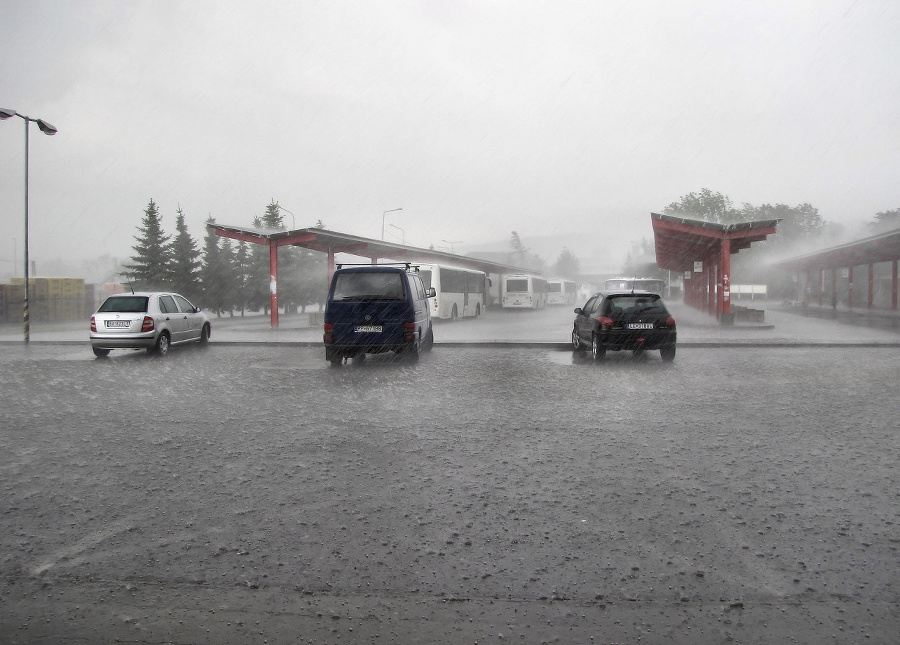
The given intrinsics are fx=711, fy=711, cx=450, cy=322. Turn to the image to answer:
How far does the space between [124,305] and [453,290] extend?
2114 cm

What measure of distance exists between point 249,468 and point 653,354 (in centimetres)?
1278

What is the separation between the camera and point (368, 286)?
562 inches

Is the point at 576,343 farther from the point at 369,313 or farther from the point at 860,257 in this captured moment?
the point at 860,257

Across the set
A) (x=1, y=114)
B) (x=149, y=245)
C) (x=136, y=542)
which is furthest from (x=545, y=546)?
(x=149, y=245)

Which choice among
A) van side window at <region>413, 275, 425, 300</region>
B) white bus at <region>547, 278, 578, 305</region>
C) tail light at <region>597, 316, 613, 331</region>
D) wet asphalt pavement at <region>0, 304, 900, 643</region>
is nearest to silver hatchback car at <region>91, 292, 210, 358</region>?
van side window at <region>413, 275, 425, 300</region>

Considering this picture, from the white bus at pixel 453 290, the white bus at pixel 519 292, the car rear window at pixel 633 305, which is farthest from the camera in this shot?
the white bus at pixel 519 292

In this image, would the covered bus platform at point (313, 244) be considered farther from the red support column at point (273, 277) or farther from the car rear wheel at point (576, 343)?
the car rear wheel at point (576, 343)

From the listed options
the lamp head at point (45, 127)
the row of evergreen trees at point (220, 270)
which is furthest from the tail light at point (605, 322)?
the row of evergreen trees at point (220, 270)

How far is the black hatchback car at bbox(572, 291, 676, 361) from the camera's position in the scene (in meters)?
14.6

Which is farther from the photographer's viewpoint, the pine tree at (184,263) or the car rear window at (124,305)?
the pine tree at (184,263)

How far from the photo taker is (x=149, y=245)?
51.2 m

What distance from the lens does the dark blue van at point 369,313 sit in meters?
14.1

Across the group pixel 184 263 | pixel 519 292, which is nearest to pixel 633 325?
pixel 519 292

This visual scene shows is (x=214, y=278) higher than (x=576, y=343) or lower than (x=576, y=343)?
higher
